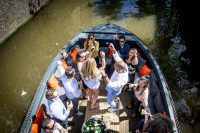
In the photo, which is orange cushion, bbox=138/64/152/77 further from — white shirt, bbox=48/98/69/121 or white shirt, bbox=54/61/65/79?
white shirt, bbox=48/98/69/121

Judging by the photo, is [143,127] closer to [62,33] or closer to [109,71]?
[109,71]

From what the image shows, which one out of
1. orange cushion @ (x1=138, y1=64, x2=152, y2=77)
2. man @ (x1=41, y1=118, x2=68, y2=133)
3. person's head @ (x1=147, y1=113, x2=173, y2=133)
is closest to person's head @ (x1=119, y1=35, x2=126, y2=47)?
orange cushion @ (x1=138, y1=64, x2=152, y2=77)

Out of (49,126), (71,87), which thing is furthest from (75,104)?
(49,126)

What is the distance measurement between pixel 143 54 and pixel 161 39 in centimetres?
306

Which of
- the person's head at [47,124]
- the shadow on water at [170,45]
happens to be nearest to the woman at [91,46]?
the shadow on water at [170,45]

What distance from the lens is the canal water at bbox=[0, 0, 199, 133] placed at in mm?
8625

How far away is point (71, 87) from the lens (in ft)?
19.7

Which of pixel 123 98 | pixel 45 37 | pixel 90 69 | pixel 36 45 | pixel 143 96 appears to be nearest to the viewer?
pixel 90 69

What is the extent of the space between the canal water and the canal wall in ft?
0.71

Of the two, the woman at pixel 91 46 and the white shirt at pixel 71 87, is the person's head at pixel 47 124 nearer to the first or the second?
the white shirt at pixel 71 87

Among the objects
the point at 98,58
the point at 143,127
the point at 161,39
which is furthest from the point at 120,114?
the point at 161,39

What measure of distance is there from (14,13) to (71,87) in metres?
6.19

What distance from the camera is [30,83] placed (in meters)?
9.11

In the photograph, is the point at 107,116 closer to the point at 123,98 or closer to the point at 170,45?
the point at 123,98
